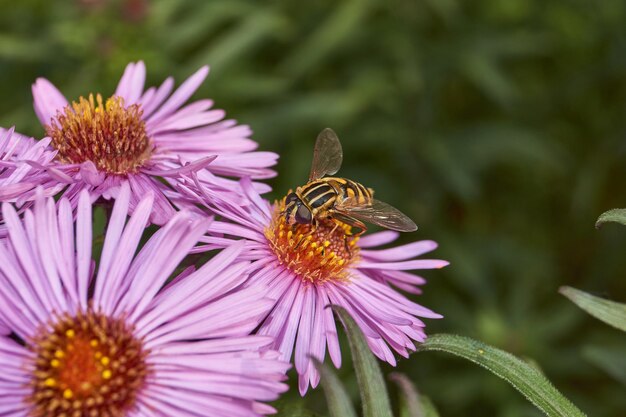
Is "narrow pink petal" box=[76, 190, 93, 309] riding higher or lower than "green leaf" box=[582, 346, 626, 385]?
higher

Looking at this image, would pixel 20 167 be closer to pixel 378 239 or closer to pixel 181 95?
pixel 181 95

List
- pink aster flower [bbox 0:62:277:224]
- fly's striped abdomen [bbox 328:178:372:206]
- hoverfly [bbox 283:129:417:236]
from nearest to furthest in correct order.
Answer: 1. pink aster flower [bbox 0:62:277:224]
2. hoverfly [bbox 283:129:417:236]
3. fly's striped abdomen [bbox 328:178:372:206]

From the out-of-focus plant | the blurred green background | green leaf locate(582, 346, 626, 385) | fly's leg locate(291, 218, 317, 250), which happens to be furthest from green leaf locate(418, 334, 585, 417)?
the blurred green background

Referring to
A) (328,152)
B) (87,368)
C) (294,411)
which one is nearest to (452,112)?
(328,152)

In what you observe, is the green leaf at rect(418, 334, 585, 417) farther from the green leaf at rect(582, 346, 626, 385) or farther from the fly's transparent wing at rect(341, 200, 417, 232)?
the green leaf at rect(582, 346, 626, 385)

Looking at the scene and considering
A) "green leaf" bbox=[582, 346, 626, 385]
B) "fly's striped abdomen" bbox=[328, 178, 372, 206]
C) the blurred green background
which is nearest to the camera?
"fly's striped abdomen" bbox=[328, 178, 372, 206]

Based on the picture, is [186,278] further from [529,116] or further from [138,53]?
[529,116]
